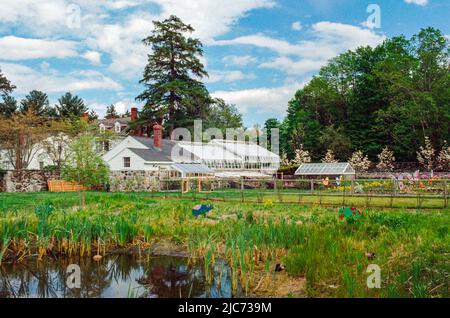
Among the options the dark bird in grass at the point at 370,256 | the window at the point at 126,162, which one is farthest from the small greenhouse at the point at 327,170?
the dark bird in grass at the point at 370,256

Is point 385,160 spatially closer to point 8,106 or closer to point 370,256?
point 370,256

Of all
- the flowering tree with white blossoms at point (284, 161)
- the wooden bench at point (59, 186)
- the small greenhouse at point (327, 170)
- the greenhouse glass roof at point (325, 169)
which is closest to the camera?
the wooden bench at point (59, 186)

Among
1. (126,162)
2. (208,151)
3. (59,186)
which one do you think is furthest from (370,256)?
(208,151)

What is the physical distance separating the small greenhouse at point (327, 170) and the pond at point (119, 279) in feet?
103

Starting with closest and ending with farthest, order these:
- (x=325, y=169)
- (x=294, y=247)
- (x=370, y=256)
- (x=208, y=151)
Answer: (x=370, y=256) < (x=294, y=247) < (x=325, y=169) < (x=208, y=151)

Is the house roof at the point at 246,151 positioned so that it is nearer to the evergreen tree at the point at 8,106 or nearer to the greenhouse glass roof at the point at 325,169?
the greenhouse glass roof at the point at 325,169

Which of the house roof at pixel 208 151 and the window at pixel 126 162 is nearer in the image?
the window at pixel 126 162

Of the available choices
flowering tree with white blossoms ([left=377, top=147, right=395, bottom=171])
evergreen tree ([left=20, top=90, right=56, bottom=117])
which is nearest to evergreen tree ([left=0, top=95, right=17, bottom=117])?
evergreen tree ([left=20, top=90, right=56, bottom=117])

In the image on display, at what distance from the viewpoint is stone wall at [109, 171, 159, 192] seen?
31781 millimetres

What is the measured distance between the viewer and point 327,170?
37875 mm

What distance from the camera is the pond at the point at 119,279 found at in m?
5.44

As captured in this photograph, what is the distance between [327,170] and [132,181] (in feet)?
57.5
